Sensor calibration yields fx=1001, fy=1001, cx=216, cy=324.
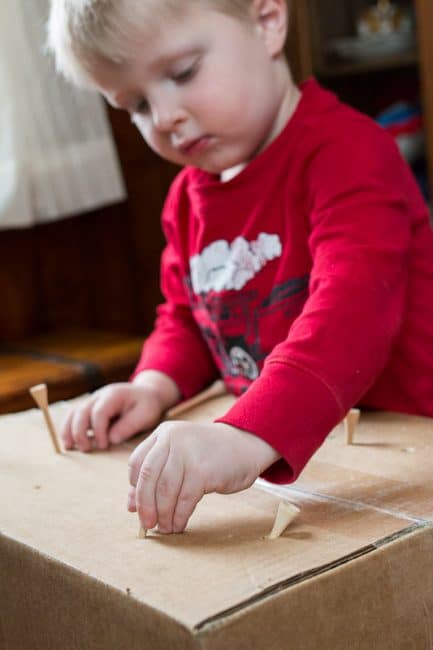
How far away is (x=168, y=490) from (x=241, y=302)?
1.24ft

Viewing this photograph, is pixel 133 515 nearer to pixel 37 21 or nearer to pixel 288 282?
pixel 288 282

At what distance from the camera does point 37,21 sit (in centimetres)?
178

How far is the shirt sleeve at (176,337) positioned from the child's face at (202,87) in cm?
16

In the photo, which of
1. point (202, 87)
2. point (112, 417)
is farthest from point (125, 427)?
point (202, 87)

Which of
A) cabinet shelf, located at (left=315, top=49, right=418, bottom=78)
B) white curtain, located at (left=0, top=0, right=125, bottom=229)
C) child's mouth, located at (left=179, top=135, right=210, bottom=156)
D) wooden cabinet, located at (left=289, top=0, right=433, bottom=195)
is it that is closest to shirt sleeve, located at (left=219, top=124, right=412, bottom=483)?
child's mouth, located at (left=179, top=135, right=210, bottom=156)

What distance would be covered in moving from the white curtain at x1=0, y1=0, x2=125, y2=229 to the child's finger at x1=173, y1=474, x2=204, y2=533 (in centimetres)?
108

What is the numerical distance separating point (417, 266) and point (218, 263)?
0.71 ft

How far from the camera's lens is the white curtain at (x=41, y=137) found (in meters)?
1.74

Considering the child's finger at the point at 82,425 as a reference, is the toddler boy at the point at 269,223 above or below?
above

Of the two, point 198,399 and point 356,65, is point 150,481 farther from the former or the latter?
point 356,65

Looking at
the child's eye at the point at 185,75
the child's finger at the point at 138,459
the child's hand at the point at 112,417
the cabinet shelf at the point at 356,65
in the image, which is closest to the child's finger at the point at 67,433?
the child's hand at the point at 112,417

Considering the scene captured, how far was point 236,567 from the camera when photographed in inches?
25.1

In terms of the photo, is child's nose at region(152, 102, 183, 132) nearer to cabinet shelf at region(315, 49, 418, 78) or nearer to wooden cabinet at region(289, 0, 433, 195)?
wooden cabinet at region(289, 0, 433, 195)

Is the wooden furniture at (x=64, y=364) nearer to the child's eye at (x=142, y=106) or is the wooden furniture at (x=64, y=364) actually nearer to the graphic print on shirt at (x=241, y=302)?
the graphic print on shirt at (x=241, y=302)
